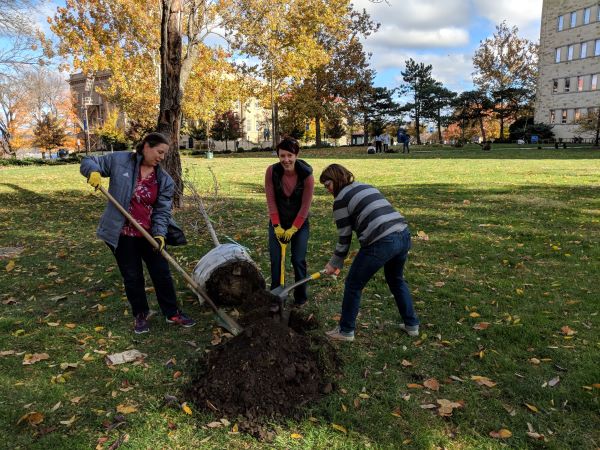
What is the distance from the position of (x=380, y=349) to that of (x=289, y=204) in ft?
5.07

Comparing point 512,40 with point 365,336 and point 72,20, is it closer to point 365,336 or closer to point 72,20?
point 72,20

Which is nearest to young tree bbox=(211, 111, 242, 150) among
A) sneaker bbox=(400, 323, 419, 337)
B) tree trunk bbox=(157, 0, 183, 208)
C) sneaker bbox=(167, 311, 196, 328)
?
tree trunk bbox=(157, 0, 183, 208)

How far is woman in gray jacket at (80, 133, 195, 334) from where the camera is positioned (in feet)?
12.3

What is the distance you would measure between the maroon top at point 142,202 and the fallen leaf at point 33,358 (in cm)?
119

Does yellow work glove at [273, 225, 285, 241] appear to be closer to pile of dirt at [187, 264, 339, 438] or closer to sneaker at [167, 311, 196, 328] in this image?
pile of dirt at [187, 264, 339, 438]

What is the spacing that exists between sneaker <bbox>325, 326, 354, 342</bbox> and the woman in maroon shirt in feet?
2.22

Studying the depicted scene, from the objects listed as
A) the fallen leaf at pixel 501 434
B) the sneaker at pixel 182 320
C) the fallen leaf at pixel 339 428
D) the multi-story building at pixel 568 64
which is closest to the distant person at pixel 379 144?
the multi-story building at pixel 568 64

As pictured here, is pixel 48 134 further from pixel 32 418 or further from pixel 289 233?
pixel 32 418

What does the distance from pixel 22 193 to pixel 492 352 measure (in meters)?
14.0

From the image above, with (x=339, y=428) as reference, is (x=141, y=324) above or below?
above

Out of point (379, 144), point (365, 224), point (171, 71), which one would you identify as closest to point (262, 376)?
point (365, 224)

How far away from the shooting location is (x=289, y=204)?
169 inches

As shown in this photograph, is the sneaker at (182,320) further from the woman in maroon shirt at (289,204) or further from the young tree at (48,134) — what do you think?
the young tree at (48,134)

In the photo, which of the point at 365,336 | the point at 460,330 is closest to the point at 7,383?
the point at 365,336
